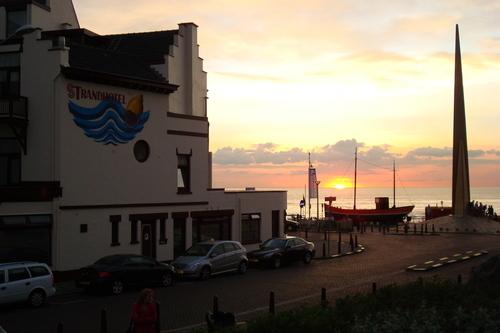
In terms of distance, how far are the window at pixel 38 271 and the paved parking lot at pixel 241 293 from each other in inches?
44.7

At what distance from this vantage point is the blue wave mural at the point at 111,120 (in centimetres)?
2975

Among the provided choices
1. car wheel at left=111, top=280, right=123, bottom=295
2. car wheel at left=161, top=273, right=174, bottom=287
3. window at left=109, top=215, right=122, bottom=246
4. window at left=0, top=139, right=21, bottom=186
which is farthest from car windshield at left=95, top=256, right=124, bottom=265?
window at left=0, top=139, right=21, bottom=186

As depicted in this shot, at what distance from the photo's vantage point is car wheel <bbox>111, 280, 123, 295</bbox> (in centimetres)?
2430

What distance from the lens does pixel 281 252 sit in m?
33.7

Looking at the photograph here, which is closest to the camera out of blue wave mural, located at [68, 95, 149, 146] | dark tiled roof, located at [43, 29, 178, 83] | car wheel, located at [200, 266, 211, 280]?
car wheel, located at [200, 266, 211, 280]

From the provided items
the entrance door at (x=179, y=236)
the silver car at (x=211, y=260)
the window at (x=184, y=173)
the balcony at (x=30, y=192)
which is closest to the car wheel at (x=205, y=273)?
the silver car at (x=211, y=260)

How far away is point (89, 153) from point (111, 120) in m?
2.03

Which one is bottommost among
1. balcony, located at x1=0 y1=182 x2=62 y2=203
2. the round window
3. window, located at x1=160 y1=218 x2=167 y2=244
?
window, located at x1=160 y1=218 x2=167 y2=244

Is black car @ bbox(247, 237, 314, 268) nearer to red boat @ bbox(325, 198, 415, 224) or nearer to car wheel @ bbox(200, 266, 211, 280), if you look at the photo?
car wheel @ bbox(200, 266, 211, 280)

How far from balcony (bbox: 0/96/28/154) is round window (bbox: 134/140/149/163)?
580 cm

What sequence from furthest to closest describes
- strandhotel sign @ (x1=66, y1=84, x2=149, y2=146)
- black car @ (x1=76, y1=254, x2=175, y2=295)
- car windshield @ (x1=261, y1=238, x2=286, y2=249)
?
car windshield @ (x1=261, y1=238, x2=286, y2=249), strandhotel sign @ (x1=66, y1=84, x2=149, y2=146), black car @ (x1=76, y1=254, x2=175, y2=295)

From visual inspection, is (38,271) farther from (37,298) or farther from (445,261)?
(445,261)

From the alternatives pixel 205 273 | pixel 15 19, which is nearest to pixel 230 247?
pixel 205 273

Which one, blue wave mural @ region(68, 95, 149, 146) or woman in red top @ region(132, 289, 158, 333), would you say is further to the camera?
blue wave mural @ region(68, 95, 149, 146)
